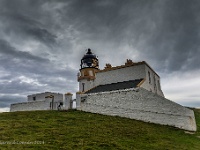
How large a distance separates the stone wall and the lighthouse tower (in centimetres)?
741

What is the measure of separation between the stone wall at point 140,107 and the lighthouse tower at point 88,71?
24.3 feet

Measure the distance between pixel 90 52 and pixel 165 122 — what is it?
21449 mm

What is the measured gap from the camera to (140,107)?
22.7 m

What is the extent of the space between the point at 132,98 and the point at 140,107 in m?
1.42

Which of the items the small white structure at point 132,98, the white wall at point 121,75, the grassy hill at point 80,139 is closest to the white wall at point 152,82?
the small white structure at point 132,98

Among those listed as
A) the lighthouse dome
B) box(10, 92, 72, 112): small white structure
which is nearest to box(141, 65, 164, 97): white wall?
the lighthouse dome

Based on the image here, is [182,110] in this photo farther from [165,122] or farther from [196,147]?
[196,147]

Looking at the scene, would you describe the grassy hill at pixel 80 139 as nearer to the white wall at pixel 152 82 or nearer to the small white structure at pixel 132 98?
the small white structure at pixel 132 98

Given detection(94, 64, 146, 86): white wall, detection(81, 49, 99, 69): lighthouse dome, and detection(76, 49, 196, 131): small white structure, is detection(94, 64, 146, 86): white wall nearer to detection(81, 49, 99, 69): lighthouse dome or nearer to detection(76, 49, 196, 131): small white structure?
detection(76, 49, 196, 131): small white structure

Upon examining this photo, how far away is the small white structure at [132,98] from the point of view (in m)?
20.9

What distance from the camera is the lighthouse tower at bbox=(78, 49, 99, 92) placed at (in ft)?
113

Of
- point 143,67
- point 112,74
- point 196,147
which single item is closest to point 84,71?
point 112,74

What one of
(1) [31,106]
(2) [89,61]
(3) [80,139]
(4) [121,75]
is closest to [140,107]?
(4) [121,75]

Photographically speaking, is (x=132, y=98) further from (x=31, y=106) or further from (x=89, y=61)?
(x=31, y=106)
